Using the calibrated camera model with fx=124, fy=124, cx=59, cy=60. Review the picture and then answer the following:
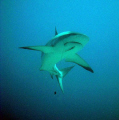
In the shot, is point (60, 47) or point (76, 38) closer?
point (76, 38)

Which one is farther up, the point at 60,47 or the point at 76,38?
the point at 76,38

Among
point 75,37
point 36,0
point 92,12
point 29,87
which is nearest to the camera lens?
point 75,37

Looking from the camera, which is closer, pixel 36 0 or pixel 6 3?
pixel 6 3

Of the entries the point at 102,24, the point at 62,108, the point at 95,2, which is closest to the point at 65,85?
the point at 62,108

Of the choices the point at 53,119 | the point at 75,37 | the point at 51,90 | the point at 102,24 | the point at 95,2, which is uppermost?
the point at 95,2

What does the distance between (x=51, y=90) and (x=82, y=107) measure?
4.43m

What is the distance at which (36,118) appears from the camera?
44.5 ft

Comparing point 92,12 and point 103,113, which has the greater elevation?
point 92,12

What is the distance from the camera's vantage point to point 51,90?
45.3ft

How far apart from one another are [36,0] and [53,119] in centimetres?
1235

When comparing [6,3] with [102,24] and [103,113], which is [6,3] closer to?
[102,24]

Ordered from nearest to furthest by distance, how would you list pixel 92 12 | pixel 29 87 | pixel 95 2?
pixel 95 2, pixel 92 12, pixel 29 87

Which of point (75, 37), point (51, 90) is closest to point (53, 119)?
point (51, 90)

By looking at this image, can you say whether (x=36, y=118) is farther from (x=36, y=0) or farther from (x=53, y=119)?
(x=36, y=0)
